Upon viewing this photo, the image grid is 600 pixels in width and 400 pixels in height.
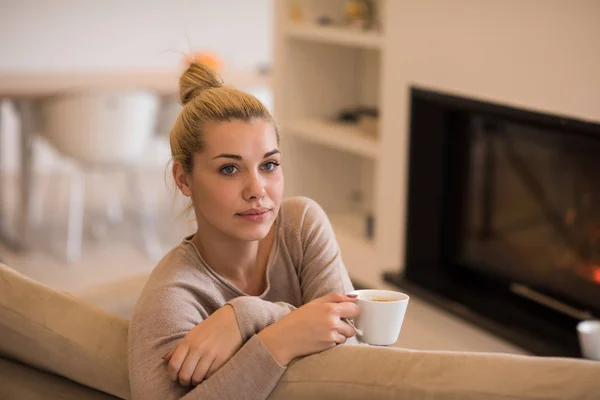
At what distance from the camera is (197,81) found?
1.43 m

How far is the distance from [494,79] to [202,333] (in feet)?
5.93

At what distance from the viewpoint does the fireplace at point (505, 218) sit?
2.61m

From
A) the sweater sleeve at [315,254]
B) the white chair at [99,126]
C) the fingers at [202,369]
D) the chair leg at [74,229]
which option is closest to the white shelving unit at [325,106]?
the white chair at [99,126]

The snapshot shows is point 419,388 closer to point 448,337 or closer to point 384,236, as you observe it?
point 448,337

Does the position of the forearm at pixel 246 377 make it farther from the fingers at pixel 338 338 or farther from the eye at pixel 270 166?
the eye at pixel 270 166

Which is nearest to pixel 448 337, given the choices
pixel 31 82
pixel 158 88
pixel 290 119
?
pixel 290 119

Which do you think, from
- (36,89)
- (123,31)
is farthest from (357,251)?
(123,31)

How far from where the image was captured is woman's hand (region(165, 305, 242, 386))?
110cm

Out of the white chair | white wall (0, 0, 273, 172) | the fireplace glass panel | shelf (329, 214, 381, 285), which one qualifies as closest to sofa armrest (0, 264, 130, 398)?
the fireplace glass panel

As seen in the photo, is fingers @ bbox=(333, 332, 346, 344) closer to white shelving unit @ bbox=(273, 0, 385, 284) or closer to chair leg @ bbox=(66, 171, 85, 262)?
white shelving unit @ bbox=(273, 0, 385, 284)

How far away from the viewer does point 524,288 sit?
2896 mm

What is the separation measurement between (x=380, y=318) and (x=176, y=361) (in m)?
0.29

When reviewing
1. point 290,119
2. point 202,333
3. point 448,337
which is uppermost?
point 202,333

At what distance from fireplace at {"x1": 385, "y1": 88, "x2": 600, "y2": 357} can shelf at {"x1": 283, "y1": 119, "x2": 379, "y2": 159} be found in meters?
0.28
